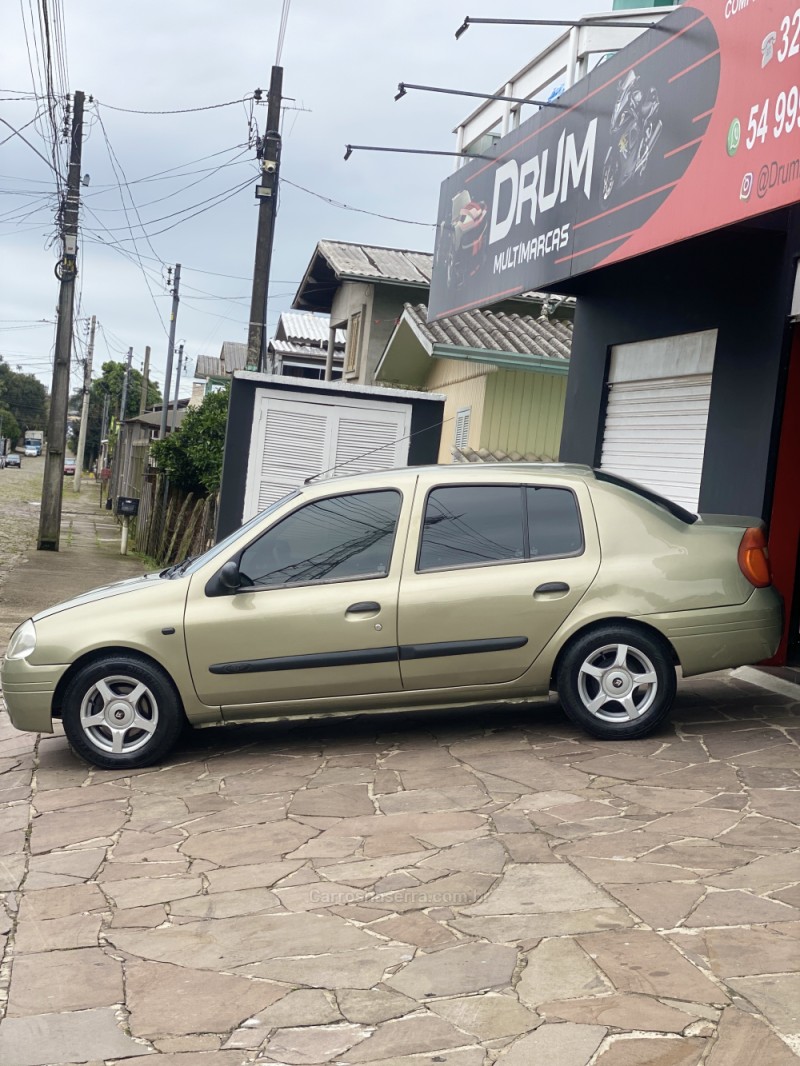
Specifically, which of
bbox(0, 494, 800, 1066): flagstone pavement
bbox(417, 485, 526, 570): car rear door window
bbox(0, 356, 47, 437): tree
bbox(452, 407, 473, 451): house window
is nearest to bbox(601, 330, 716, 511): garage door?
bbox(417, 485, 526, 570): car rear door window

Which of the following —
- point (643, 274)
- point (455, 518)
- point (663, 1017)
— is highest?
point (643, 274)

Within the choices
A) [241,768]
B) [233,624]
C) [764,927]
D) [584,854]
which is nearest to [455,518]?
[233,624]

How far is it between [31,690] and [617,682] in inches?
134

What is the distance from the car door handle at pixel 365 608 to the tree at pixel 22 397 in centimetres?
13459

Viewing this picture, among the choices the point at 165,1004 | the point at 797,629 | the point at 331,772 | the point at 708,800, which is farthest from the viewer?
the point at 797,629

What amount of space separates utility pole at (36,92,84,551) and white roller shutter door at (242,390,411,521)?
9693mm

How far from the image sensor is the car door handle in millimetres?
7078

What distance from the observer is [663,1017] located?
3.71 meters

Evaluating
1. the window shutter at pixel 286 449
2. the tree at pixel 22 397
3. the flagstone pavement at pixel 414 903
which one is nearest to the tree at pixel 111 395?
the tree at pixel 22 397

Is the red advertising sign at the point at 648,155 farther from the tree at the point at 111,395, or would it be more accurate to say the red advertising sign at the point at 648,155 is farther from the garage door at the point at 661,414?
the tree at the point at 111,395

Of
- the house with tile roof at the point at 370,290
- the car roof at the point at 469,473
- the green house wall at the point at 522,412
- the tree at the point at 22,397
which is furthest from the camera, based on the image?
the tree at the point at 22,397

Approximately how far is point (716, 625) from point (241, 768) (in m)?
2.86

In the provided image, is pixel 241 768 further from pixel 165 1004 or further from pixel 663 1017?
pixel 663 1017

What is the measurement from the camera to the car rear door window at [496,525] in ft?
23.8
